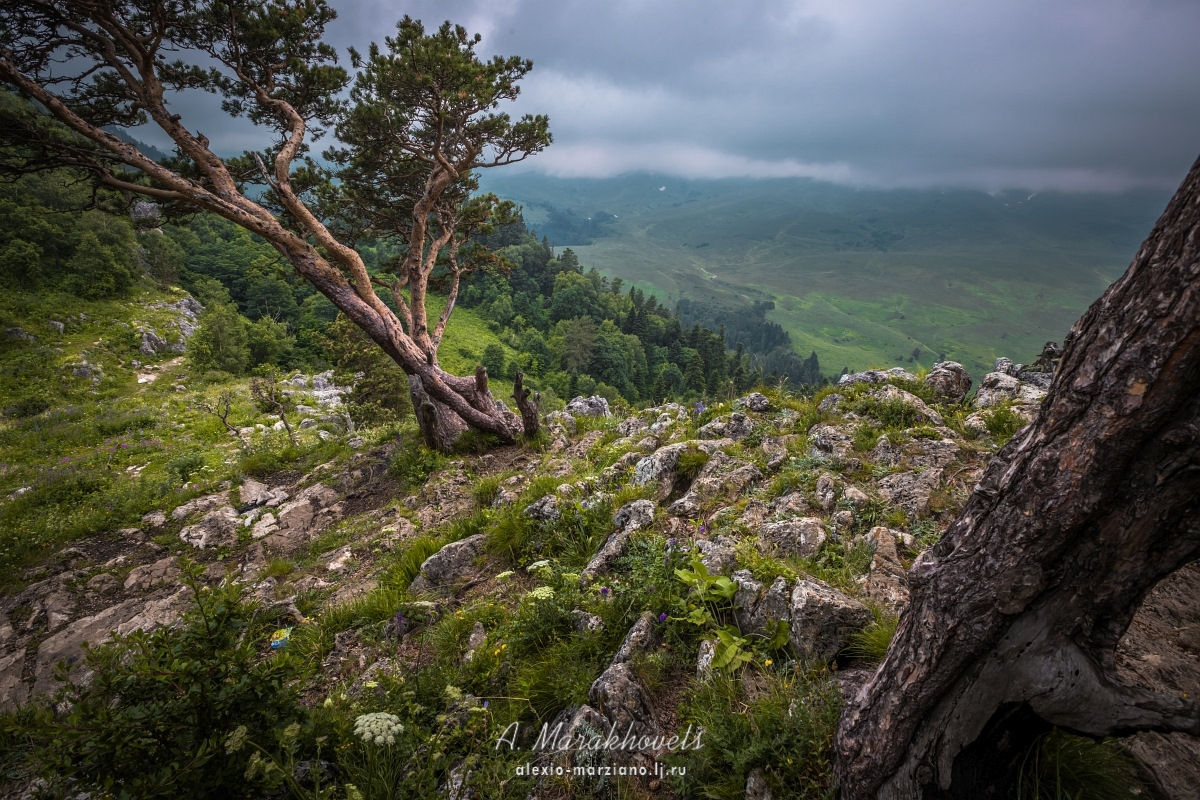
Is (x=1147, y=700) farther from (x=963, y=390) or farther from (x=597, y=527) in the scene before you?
(x=963, y=390)

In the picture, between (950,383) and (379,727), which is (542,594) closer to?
(379,727)

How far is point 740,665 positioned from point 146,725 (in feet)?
13.3

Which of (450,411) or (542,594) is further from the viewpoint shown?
(450,411)

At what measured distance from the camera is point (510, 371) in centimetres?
7706

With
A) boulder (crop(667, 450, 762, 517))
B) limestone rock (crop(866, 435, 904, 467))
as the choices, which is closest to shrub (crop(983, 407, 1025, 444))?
limestone rock (crop(866, 435, 904, 467))

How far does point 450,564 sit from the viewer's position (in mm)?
7113

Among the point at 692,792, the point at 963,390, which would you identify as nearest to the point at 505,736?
the point at 692,792

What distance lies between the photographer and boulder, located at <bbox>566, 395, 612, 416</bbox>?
642 inches

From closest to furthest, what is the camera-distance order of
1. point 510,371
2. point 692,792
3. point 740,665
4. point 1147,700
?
point 1147,700 < point 692,792 < point 740,665 < point 510,371

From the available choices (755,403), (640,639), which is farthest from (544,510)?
(755,403)

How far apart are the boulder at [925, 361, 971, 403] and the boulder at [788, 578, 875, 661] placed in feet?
22.7

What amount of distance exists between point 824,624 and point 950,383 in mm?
7678

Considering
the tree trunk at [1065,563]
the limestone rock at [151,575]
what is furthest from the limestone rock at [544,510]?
the limestone rock at [151,575]

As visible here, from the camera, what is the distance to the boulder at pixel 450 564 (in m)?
6.95
